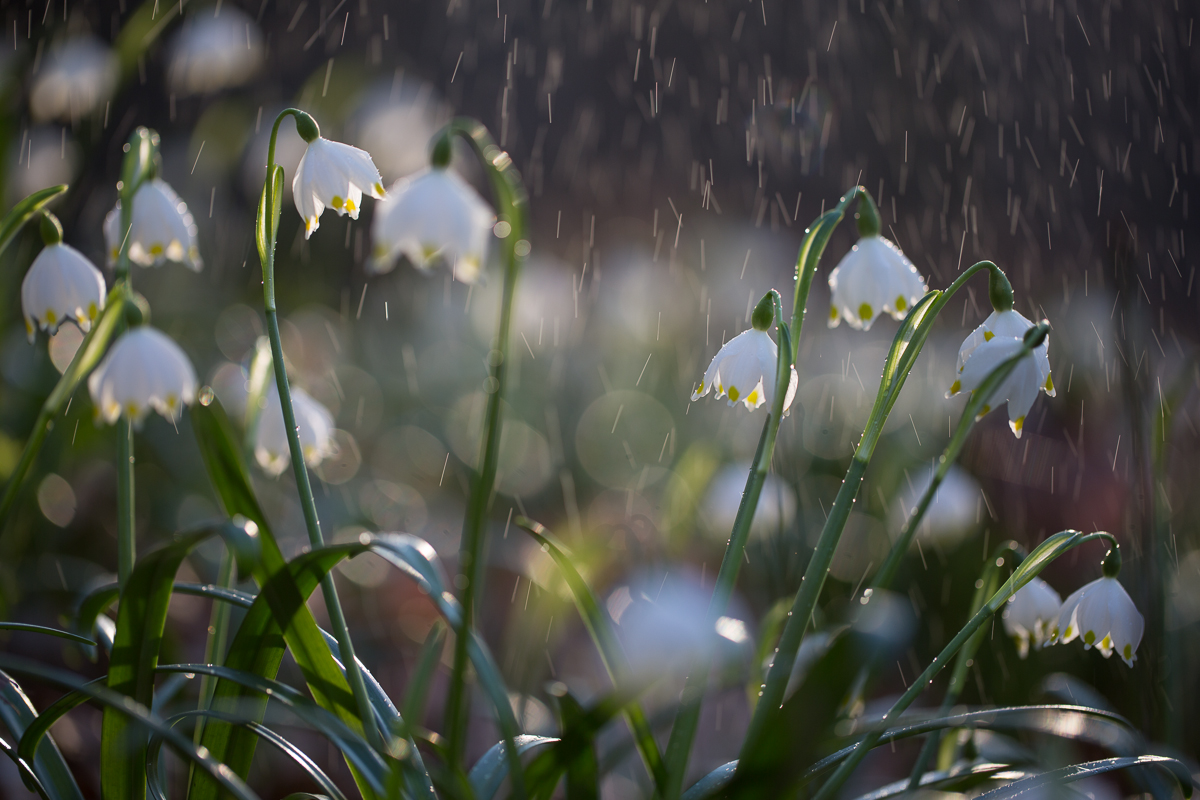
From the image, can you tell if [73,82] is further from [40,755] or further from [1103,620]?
[1103,620]

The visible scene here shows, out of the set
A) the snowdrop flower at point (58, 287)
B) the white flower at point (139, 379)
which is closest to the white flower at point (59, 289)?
the snowdrop flower at point (58, 287)

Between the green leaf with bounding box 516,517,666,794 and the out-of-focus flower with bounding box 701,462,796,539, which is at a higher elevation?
the out-of-focus flower with bounding box 701,462,796,539

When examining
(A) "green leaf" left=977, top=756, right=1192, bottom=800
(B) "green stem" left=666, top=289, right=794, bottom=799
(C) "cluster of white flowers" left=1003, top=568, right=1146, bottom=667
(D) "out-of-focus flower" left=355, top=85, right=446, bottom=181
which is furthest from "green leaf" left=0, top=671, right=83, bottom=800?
(D) "out-of-focus flower" left=355, top=85, right=446, bottom=181

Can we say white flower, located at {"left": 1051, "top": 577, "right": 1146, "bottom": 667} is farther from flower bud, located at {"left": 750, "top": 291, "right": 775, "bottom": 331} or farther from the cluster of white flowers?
flower bud, located at {"left": 750, "top": 291, "right": 775, "bottom": 331}

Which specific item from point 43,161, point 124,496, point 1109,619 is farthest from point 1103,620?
point 43,161

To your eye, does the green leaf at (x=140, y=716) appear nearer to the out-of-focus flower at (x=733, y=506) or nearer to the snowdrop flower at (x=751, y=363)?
the snowdrop flower at (x=751, y=363)

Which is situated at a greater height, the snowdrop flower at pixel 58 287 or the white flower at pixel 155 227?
the white flower at pixel 155 227
